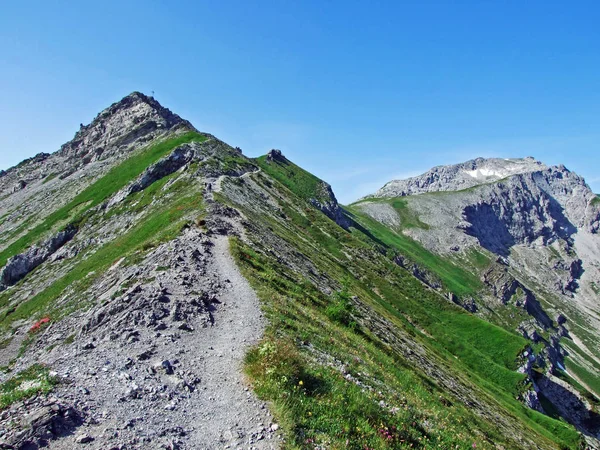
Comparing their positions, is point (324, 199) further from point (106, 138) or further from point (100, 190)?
point (106, 138)

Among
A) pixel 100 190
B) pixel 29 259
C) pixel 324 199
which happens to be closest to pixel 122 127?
pixel 100 190

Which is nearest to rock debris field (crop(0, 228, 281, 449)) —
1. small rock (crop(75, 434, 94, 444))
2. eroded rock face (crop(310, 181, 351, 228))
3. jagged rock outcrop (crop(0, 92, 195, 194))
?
small rock (crop(75, 434, 94, 444))

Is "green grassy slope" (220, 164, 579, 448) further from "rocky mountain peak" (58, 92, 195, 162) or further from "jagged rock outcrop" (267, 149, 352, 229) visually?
"rocky mountain peak" (58, 92, 195, 162)

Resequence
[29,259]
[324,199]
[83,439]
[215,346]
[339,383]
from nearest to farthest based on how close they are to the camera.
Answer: [83,439]
[339,383]
[215,346]
[29,259]
[324,199]

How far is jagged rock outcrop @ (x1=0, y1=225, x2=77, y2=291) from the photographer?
72.0 meters

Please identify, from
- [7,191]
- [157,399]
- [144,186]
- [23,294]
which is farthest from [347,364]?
[7,191]

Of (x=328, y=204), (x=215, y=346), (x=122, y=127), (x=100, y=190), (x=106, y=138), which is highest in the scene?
(x=122, y=127)

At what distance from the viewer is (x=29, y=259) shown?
7444 cm

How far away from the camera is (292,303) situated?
93.8 ft

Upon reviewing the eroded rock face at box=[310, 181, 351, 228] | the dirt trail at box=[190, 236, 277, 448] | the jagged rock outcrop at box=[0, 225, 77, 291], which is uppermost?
the eroded rock face at box=[310, 181, 351, 228]

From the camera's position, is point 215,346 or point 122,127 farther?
point 122,127

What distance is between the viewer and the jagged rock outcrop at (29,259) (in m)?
72.0

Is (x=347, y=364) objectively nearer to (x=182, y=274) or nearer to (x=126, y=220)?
(x=182, y=274)

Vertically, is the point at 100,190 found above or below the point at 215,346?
above
